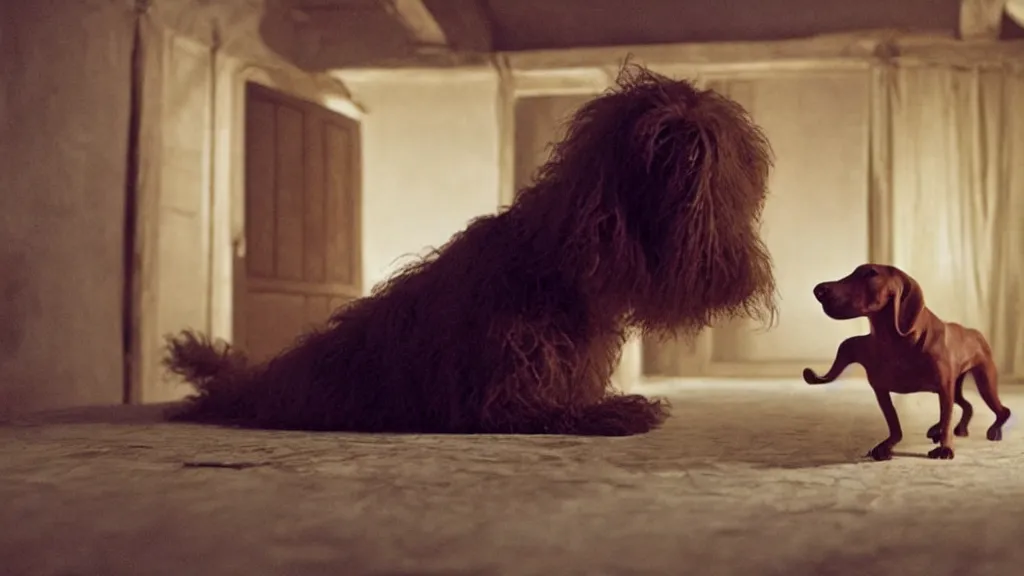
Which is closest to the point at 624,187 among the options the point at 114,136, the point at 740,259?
the point at 740,259

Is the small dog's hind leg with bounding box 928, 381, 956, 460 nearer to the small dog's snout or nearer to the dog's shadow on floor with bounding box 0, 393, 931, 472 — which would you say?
the dog's shadow on floor with bounding box 0, 393, 931, 472

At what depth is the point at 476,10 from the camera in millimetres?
3859

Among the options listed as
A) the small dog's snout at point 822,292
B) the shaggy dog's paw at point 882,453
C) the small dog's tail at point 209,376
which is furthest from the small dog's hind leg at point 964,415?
the small dog's tail at point 209,376

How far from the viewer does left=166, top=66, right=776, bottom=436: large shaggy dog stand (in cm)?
163

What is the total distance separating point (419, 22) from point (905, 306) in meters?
2.85

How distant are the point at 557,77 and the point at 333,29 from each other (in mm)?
1004

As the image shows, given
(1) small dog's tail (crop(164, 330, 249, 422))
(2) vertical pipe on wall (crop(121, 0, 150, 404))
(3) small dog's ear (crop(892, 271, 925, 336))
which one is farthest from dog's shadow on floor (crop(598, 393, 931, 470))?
(2) vertical pipe on wall (crop(121, 0, 150, 404))

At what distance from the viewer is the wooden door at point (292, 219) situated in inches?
139

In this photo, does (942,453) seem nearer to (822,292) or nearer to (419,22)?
(822,292)

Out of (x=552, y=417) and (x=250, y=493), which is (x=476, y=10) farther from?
(x=250, y=493)

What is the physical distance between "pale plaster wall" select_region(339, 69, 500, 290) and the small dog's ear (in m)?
2.88

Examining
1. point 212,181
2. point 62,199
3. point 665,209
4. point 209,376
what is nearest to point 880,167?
point 665,209

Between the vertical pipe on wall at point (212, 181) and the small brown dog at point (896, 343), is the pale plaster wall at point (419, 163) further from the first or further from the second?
the small brown dog at point (896, 343)

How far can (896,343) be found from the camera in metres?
1.38
